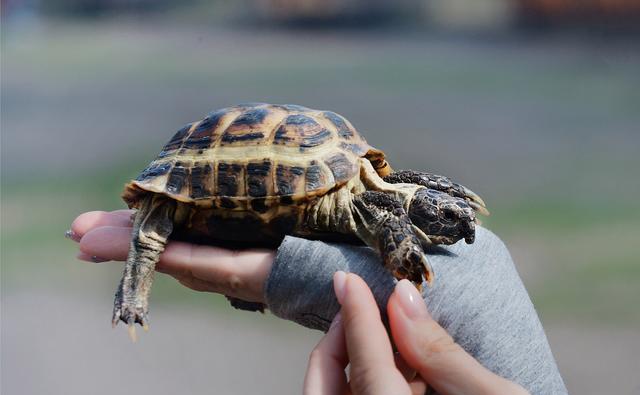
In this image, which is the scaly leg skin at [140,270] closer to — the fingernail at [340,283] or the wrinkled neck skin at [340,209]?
the wrinkled neck skin at [340,209]

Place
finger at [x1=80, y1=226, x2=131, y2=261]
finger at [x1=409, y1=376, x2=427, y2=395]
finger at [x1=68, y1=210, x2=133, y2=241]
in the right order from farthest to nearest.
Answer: finger at [x1=68, y1=210, x2=133, y2=241]
finger at [x1=80, y1=226, x2=131, y2=261]
finger at [x1=409, y1=376, x2=427, y2=395]

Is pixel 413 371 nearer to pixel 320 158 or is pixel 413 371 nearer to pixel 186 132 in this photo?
pixel 320 158

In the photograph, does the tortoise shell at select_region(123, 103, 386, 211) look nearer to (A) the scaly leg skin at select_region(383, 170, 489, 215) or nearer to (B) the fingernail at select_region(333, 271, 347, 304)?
(A) the scaly leg skin at select_region(383, 170, 489, 215)

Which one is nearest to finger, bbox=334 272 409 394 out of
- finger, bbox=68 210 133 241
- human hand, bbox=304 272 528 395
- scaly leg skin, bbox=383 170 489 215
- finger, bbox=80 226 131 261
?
human hand, bbox=304 272 528 395

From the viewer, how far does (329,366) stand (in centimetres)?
111

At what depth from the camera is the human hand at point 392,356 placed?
1.01m

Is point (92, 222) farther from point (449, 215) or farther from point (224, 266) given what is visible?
point (449, 215)

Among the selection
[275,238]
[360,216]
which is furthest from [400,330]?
[275,238]

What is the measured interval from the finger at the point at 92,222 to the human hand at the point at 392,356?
2.50 feet

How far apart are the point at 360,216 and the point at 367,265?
0.12 m

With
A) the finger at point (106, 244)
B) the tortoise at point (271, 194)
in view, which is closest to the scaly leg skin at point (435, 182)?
the tortoise at point (271, 194)

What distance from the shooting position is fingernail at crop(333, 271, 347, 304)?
45.6 inches

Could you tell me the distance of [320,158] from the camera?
143 cm

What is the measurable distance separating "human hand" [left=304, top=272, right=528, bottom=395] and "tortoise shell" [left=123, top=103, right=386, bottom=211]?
309 mm
